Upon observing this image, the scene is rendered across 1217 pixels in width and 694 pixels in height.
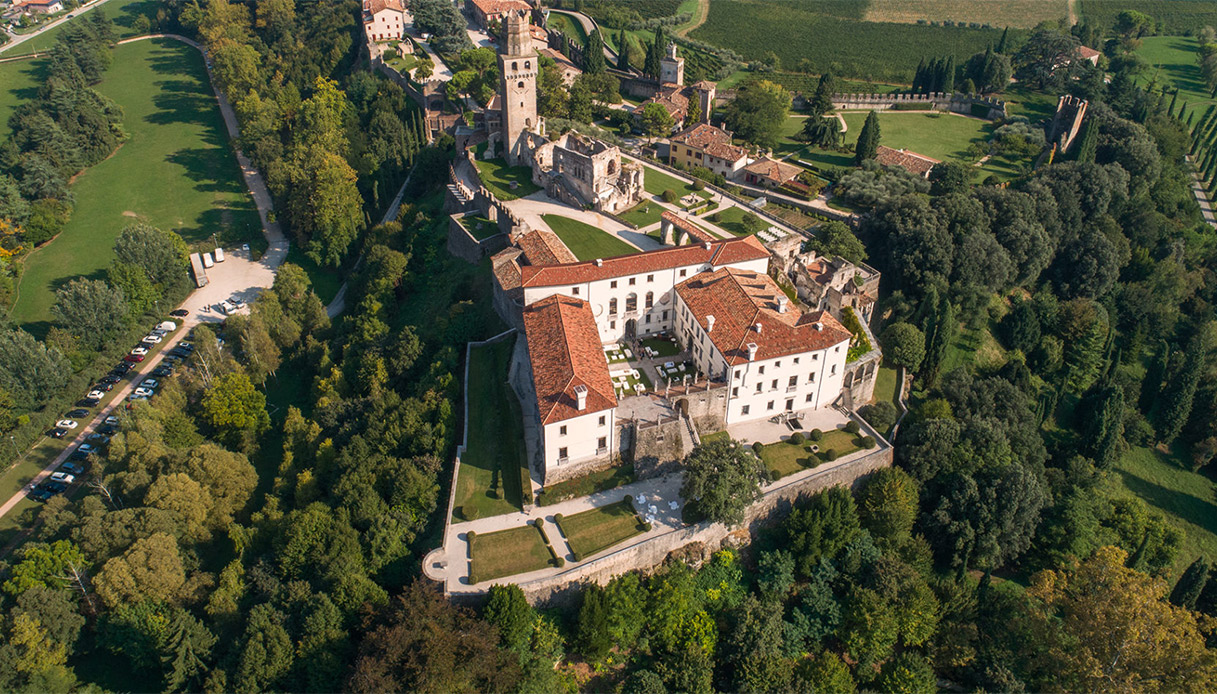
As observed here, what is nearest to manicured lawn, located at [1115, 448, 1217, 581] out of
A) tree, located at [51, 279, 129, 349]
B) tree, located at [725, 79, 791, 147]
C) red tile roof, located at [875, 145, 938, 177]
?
red tile roof, located at [875, 145, 938, 177]

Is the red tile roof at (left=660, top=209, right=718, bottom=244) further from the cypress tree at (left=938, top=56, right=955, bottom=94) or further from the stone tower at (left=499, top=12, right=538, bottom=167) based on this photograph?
the cypress tree at (left=938, top=56, right=955, bottom=94)

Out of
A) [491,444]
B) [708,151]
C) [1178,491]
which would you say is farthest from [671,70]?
[1178,491]

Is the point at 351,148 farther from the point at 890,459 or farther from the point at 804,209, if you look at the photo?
the point at 890,459

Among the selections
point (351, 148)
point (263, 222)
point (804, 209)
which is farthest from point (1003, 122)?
point (263, 222)

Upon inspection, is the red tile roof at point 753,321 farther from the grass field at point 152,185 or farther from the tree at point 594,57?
the grass field at point 152,185

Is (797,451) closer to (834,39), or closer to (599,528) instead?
(599,528)

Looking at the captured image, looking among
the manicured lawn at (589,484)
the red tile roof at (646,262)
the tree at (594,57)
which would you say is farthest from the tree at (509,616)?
the tree at (594,57)
